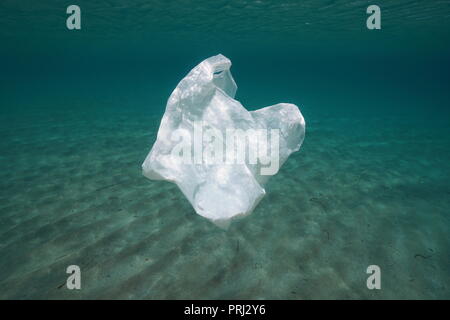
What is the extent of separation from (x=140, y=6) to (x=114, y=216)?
18284 mm

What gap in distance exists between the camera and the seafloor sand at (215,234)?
3.21 meters

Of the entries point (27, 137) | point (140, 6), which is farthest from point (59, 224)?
point (140, 6)

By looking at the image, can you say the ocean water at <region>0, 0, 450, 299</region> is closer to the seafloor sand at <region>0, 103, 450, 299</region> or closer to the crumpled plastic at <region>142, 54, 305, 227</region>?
the seafloor sand at <region>0, 103, 450, 299</region>

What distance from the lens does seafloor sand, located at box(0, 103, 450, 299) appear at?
10.5 feet

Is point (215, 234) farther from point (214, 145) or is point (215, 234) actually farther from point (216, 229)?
point (214, 145)

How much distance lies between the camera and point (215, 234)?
4.13 m

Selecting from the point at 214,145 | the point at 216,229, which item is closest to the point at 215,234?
the point at 216,229

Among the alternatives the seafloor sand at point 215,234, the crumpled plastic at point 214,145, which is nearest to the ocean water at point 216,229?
the seafloor sand at point 215,234

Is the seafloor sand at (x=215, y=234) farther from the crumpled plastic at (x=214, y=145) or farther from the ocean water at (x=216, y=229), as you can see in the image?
the crumpled plastic at (x=214, y=145)

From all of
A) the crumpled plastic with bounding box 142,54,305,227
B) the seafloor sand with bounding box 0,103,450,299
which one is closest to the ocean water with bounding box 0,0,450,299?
the seafloor sand with bounding box 0,103,450,299

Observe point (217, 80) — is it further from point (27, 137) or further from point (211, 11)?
point (211, 11)

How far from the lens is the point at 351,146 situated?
10.4 metres

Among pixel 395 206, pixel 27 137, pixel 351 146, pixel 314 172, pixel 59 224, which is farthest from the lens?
pixel 351 146
